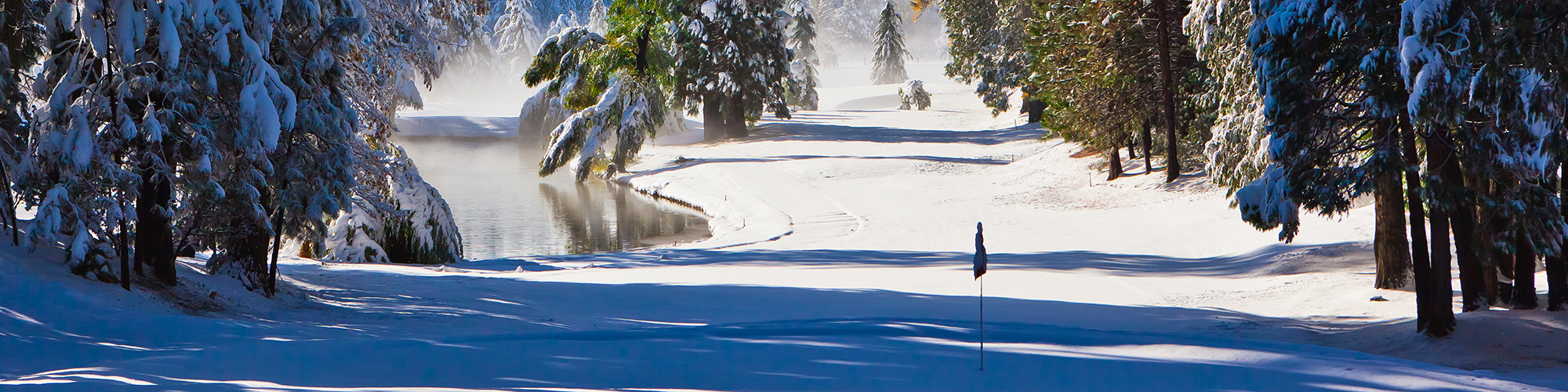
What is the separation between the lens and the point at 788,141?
147 ft

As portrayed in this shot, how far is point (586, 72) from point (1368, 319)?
25.0 metres

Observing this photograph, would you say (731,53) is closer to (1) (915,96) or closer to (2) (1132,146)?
(2) (1132,146)

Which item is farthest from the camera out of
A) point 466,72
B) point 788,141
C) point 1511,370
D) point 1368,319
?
point 466,72

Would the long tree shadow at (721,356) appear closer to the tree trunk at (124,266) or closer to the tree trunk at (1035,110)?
the tree trunk at (124,266)

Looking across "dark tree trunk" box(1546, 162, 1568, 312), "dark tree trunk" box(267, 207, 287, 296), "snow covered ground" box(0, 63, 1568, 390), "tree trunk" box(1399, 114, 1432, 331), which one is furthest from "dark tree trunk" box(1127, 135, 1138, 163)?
"dark tree trunk" box(267, 207, 287, 296)

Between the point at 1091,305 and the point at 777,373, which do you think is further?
the point at 1091,305

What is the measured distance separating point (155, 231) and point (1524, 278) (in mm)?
12350

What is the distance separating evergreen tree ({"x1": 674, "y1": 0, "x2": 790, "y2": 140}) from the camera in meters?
42.2

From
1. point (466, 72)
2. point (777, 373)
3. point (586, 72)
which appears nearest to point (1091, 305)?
point (777, 373)

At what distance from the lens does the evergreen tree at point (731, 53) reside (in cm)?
4225

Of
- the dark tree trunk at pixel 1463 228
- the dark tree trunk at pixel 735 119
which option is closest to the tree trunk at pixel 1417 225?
the dark tree trunk at pixel 1463 228

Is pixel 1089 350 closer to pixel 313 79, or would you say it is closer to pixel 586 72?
pixel 313 79

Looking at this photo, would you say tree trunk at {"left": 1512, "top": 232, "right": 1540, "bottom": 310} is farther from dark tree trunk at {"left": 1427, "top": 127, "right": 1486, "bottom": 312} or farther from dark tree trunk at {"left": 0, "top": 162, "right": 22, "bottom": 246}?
dark tree trunk at {"left": 0, "top": 162, "right": 22, "bottom": 246}

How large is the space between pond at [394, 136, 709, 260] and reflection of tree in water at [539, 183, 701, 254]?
20mm
